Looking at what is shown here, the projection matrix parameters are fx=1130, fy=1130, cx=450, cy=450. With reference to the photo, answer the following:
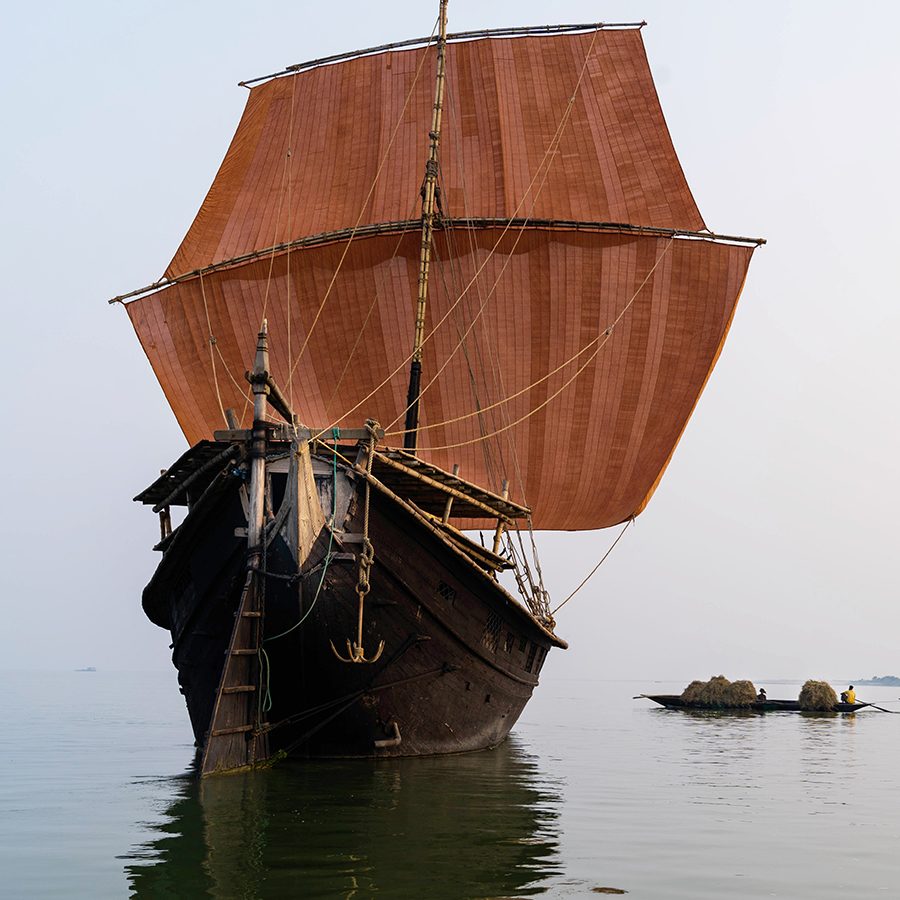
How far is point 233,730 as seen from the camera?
1465 cm

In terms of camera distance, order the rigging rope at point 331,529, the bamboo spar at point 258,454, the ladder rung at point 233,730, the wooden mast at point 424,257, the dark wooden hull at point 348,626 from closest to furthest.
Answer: the ladder rung at point 233,730, the bamboo spar at point 258,454, the rigging rope at point 331,529, the dark wooden hull at point 348,626, the wooden mast at point 424,257

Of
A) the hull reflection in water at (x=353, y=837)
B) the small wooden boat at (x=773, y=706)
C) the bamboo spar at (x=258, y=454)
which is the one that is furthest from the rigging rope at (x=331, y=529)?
the small wooden boat at (x=773, y=706)

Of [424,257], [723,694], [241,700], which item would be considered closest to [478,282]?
[424,257]

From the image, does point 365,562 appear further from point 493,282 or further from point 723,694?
point 723,694

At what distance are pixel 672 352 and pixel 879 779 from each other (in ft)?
39.3

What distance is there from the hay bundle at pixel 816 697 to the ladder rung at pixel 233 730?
108ft

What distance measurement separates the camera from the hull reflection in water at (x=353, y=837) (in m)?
8.36

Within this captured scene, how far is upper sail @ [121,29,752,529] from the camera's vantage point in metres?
26.9

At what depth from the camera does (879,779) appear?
60.4 feet

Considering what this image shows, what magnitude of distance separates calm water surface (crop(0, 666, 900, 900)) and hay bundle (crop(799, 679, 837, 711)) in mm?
22903

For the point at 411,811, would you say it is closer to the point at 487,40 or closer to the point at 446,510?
the point at 446,510

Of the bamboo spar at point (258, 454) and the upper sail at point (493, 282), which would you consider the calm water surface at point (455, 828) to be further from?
the upper sail at point (493, 282)

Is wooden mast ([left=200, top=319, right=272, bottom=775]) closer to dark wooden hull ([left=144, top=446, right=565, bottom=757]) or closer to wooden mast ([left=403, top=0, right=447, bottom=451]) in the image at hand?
dark wooden hull ([left=144, top=446, right=565, bottom=757])

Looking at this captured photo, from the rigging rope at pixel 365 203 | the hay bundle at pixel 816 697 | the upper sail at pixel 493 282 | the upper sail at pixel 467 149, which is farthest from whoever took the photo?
the hay bundle at pixel 816 697
